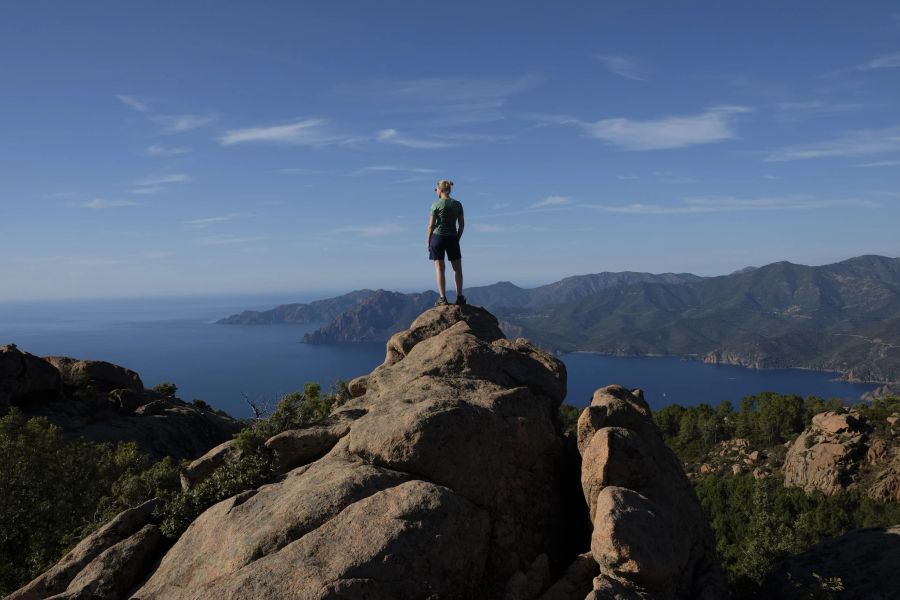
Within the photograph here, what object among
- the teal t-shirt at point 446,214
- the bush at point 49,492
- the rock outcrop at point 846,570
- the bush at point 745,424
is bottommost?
the bush at point 745,424

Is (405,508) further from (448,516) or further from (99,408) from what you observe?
(99,408)

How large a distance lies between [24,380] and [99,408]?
21.3ft

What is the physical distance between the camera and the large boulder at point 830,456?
78.9m

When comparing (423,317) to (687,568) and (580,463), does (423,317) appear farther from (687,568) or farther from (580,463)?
(687,568)

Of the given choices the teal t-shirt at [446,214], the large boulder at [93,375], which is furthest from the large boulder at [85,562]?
the large boulder at [93,375]

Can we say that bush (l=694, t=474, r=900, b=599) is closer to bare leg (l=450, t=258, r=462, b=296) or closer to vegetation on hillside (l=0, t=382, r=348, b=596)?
bare leg (l=450, t=258, r=462, b=296)

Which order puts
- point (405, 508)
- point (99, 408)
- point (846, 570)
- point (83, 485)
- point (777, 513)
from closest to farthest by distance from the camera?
point (405, 508)
point (846, 570)
point (83, 485)
point (99, 408)
point (777, 513)

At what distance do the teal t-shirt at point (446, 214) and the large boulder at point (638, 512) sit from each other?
965 cm

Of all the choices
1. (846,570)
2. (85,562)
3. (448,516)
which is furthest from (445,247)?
(846,570)

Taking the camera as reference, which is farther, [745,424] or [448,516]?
[745,424]

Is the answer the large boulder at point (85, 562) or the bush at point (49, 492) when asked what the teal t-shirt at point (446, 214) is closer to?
the bush at point (49, 492)

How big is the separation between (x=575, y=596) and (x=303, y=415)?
1403 centimetres

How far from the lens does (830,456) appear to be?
267ft

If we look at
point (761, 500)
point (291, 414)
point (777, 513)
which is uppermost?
point (291, 414)
